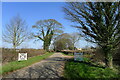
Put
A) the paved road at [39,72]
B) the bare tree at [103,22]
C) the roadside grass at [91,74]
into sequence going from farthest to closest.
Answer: the bare tree at [103,22], the paved road at [39,72], the roadside grass at [91,74]

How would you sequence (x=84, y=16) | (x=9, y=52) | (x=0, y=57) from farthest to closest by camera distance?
(x=9, y=52)
(x=0, y=57)
(x=84, y=16)

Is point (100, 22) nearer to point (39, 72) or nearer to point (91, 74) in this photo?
point (91, 74)

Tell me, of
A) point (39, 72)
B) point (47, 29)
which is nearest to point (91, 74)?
point (39, 72)

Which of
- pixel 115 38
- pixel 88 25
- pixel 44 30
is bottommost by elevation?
pixel 115 38

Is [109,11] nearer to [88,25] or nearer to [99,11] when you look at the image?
[99,11]

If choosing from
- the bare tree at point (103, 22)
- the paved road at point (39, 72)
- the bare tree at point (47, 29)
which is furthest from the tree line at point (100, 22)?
the bare tree at point (47, 29)

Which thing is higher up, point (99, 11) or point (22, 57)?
point (99, 11)

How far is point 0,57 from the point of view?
326 inches

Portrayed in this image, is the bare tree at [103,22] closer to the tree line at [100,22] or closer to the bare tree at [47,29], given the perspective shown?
the tree line at [100,22]

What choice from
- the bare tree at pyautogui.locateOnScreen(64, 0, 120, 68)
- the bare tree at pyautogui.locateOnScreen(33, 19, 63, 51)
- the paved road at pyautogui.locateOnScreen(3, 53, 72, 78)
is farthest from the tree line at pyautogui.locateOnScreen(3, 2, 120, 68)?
the bare tree at pyautogui.locateOnScreen(33, 19, 63, 51)

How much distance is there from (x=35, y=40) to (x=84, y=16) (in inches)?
1029

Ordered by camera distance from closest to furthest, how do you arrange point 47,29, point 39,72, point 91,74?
1. point 91,74
2. point 39,72
3. point 47,29

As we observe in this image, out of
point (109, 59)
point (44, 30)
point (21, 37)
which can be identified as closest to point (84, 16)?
point (109, 59)

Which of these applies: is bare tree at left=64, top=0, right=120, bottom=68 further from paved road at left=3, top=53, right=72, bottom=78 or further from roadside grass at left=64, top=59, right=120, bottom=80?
paved road at left=3, top=53, right=72, bottom=78
